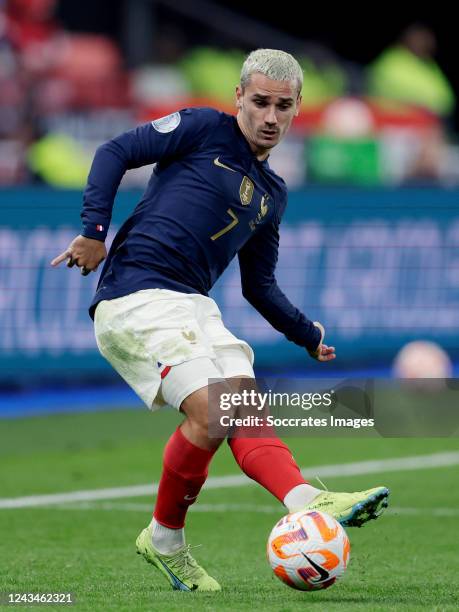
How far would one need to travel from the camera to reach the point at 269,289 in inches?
257

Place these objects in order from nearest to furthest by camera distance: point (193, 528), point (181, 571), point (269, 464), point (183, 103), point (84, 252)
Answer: point (269, 464)
point (84, 252)
point (181, 571)
point (193, 528)
point (183, 103)

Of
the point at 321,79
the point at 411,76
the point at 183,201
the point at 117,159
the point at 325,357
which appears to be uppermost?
the point at 117,159

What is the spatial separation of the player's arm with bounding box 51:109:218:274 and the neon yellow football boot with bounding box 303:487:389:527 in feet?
4.07

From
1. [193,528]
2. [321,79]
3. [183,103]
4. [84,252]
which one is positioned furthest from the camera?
[321,79]

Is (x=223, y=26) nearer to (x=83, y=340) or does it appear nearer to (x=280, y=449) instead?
(x=83, y=340)

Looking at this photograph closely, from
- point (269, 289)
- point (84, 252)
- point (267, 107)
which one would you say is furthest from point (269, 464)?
→ point (267, 107)

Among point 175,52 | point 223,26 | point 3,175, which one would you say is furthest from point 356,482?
point 223,26

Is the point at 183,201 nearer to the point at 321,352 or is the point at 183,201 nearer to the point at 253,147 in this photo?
the point at 253,147

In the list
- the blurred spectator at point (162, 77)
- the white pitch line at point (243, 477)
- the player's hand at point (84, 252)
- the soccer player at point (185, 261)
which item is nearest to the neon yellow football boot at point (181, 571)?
the soccer player at point (185, 261)

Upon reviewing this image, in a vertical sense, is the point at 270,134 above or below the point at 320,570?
above

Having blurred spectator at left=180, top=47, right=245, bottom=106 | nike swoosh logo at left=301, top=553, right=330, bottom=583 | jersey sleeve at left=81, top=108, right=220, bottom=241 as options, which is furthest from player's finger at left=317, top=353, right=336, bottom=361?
blurred spectator at left=180, top=47, right=245, bottom=106

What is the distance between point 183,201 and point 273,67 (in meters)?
0.63

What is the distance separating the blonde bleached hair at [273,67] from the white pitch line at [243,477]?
3530 millimetres

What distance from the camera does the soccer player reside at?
5.71 metres
